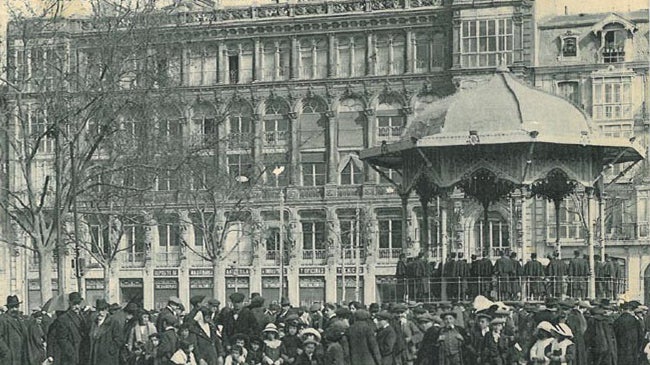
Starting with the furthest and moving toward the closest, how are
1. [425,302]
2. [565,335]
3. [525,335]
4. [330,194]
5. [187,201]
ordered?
1. [330,194]
2. [187,201]
3. [425,302]
4. [525,335]
5. [565,335]

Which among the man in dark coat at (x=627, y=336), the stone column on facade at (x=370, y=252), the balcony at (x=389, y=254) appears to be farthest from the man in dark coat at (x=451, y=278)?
the balcony at (x=389, y=254)

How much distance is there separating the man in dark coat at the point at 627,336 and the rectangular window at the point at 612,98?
4877 cm

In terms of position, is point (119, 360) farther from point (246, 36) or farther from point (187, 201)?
point (246, 36)

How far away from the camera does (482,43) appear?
74312mm

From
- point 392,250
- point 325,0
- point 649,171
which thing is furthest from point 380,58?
point 649,171

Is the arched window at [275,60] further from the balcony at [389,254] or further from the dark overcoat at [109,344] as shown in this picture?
the dark overcoat at [109,344]

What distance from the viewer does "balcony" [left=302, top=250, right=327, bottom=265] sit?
75.8m

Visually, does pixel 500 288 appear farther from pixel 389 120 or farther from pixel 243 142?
pixel 243 142

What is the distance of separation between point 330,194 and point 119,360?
50741 mm

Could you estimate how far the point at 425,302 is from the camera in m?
31.9

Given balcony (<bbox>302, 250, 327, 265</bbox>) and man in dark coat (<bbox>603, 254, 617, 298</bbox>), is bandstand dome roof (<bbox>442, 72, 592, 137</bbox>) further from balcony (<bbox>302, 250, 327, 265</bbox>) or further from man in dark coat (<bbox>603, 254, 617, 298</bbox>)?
balcony (<bbox>302, 250, 327, 265</bbox>)

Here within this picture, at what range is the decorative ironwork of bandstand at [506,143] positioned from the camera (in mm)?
31250

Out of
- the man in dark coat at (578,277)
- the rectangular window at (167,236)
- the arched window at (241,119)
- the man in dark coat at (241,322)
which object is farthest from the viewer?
the rectangular window at (167,236)

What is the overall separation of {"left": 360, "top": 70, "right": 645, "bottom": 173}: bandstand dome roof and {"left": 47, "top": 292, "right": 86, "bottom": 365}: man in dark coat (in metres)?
9.38
